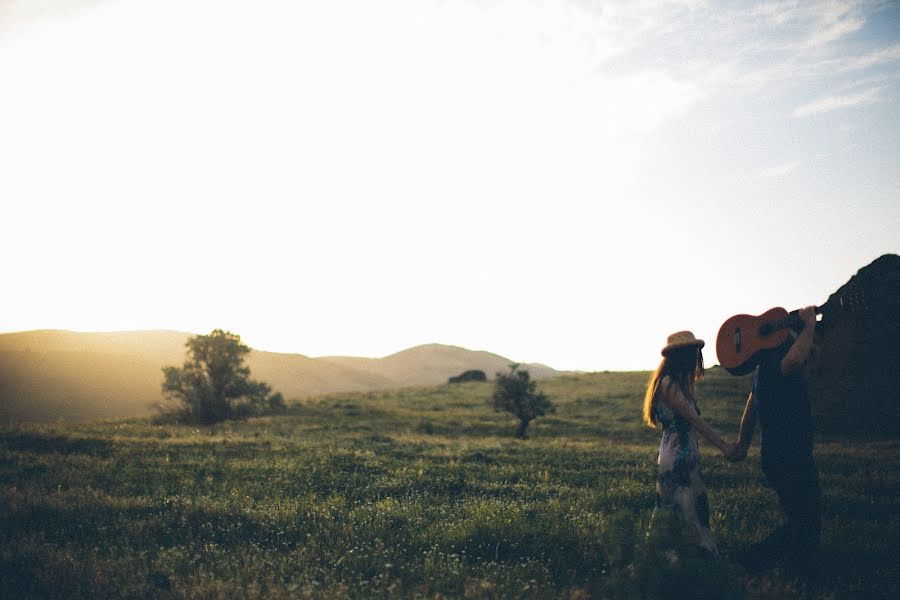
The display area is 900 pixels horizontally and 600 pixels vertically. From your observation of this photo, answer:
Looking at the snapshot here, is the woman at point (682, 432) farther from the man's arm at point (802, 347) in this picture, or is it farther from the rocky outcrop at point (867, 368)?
the rocky outcrop at point (867, 368)

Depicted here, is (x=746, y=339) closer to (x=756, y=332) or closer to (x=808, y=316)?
(x=756, y=332)

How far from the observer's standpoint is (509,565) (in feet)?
20.2

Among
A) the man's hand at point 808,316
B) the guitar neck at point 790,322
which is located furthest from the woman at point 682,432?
the man's hand at point 808,316

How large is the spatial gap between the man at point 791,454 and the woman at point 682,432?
51 centimetres

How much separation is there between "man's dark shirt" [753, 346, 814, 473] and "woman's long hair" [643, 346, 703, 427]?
0.80m

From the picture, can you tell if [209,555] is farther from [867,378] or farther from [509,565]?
[867,378]

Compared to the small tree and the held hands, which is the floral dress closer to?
the held hands

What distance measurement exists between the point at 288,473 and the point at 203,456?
162 inches

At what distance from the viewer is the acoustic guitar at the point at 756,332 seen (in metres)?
5.89

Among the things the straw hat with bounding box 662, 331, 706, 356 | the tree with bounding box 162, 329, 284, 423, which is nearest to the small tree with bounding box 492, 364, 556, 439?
the tree with bounding box 162, 329, 284, 423

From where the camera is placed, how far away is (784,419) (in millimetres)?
5820

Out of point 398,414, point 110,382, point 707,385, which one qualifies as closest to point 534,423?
point 398,414

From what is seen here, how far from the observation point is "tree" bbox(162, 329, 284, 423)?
2831 centimetres

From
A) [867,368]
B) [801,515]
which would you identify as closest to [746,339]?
[801,515]
